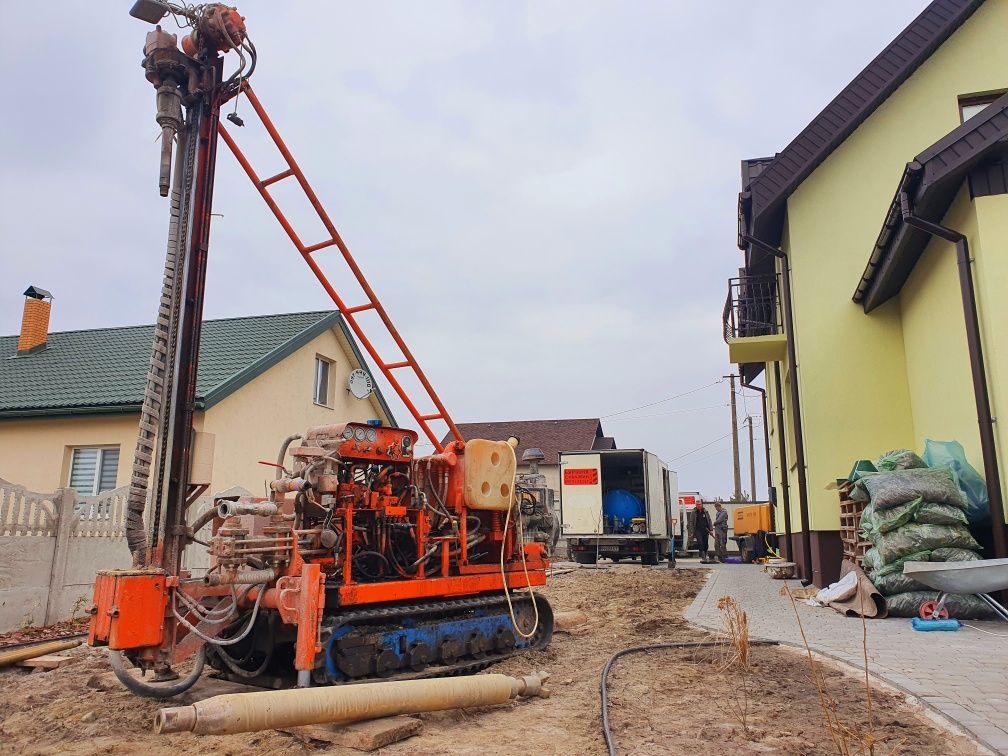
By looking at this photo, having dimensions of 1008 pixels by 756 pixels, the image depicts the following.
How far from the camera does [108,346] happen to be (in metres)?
18.9

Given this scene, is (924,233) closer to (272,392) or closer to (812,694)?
(812,694)

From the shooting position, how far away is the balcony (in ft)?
51.3

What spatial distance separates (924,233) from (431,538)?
7887 millimetres

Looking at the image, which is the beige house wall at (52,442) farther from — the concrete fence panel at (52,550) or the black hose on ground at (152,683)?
the black hose on ground at (152,683)

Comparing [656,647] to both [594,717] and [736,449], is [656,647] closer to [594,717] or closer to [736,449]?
[594,717]

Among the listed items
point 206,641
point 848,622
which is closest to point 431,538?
point 206,641

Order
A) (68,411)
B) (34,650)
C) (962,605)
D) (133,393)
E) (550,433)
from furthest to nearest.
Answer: (550,433), (133,393), (68,411), (962,605), (34,650)

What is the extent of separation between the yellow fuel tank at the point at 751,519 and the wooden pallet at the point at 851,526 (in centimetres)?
1537

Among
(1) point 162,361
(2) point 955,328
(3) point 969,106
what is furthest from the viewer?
(3) point 969,106

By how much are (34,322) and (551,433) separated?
2710 centimetres

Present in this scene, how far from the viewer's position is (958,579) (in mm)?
8336

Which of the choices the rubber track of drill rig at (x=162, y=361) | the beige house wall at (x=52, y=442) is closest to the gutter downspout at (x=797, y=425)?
the rubber track of drill rig at (x=162, y=361)

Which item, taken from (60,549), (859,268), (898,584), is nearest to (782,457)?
(859,268)

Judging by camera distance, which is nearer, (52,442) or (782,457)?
(52,442)
